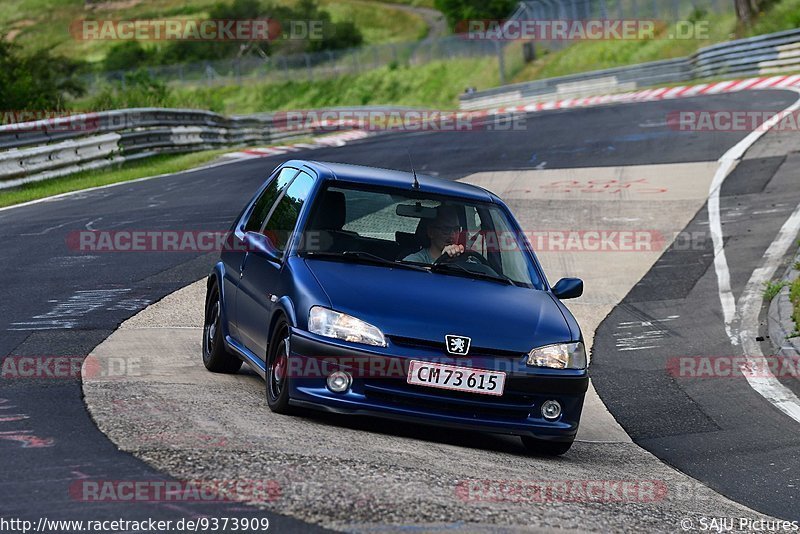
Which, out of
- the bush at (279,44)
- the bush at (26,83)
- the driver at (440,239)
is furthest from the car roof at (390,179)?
the bush at (279,44)

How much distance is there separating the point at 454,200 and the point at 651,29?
48465 millimetres

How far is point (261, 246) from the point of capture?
27.3 feet

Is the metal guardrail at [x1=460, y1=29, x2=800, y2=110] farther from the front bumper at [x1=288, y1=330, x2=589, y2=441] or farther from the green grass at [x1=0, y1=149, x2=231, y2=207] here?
the front bumper at [x1=288, y1=330, x2=589, y2=441]

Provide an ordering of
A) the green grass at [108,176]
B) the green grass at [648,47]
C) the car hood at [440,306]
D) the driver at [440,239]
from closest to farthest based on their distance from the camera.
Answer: the car hood at [440,306], the driver at [440,239], the green grass at [108,176], the green grass at [648,47]

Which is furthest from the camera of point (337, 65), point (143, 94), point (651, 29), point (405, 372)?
point (337, 65)

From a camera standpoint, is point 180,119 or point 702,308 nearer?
point 702,308

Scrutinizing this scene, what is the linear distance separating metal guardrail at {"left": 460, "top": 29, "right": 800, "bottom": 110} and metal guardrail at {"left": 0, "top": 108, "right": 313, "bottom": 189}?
51.0ft

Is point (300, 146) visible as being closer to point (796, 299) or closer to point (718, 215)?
point (718, 215)

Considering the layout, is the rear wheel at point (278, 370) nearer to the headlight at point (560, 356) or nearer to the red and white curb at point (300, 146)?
the headlight at point (560, 356)

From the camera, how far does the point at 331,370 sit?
7.16m

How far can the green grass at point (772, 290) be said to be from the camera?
43.6 feet

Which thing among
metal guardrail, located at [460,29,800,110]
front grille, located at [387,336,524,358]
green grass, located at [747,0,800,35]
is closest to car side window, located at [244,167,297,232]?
front grille, located at [387,336,524,358]

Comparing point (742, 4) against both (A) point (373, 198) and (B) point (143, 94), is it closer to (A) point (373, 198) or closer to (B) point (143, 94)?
(B) point (143, 94)

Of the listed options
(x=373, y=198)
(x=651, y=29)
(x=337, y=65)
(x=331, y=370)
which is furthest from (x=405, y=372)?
(x=337, y=65)
